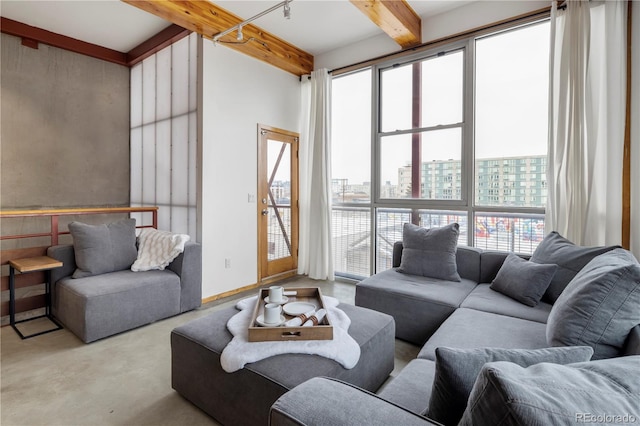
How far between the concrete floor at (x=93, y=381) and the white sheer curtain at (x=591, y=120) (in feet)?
5.88

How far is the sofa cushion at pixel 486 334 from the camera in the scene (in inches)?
63.8

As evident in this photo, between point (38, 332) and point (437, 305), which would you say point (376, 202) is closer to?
point (437, 305)

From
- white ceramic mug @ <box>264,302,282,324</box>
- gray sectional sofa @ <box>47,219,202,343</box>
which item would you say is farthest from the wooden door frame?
white ceramic mug @ <box>264,302,282,324</box>

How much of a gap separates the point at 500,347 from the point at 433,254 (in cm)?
127

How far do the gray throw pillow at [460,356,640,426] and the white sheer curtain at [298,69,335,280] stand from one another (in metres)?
3.64

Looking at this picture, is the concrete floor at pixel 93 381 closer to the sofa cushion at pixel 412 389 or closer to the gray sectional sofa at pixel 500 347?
the gray sectional sofa at pixel 500 347

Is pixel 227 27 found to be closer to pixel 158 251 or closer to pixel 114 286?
pixel 158 251

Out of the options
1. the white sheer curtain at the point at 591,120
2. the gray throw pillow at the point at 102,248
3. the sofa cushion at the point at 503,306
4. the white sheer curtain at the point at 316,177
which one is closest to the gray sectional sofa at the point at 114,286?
the gray throw pillow at the point at 102,248

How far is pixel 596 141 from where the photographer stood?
2629 millimetres

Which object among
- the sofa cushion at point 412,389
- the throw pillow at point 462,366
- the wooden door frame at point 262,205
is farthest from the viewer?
the wooden door frame at point 262,205

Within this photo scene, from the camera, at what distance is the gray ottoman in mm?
1390

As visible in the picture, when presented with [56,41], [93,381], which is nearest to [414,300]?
[93,381]

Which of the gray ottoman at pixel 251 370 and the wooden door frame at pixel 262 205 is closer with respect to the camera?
the gray ottoman at pixel 251 370

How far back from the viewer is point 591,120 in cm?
265
